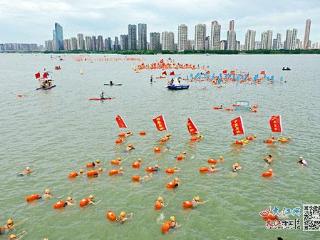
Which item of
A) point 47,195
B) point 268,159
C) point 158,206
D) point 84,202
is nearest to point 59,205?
point 84,202

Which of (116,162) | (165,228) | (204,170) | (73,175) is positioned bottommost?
(165,228)

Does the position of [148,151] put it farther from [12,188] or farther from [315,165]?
[315,165]

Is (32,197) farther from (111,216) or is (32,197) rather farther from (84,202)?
(111,216)

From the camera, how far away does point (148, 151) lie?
3234 centimetres

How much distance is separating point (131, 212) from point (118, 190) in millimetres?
3274

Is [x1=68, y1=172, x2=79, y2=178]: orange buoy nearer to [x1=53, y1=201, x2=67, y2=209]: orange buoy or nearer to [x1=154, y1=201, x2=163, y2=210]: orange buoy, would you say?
[x1=53, y1=201, x2=67, y2=209]: orange buoy

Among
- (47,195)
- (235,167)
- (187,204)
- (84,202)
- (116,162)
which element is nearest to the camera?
(187,204)

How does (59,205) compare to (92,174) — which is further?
(92,174)

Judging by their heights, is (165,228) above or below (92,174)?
below

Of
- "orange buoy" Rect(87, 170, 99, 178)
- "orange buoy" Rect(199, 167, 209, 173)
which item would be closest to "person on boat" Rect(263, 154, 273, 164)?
"orange buoy" Rect(199, 167, 209, 173)

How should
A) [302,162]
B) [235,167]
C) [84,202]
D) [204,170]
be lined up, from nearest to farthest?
[84,202], [204,170], [235,167], [302,162]

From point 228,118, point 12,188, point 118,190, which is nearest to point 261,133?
point 228,118

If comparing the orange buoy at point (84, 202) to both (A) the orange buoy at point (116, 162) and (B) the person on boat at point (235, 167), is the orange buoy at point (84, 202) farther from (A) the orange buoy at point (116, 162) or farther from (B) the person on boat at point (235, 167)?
(B) the person on boat at point (235, 167)

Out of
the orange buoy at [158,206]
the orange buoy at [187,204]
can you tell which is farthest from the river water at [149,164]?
the orange buoy at [187,204]
